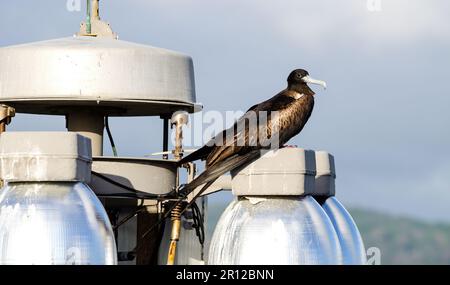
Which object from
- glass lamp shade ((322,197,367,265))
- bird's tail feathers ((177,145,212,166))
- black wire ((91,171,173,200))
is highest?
bird's tail feathers ((177,145,212,166))

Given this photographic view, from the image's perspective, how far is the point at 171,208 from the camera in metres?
21.4

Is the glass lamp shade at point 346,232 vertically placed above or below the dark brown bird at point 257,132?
below

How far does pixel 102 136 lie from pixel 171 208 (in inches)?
69.3

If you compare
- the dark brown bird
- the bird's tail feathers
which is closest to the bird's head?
the dark brown bird

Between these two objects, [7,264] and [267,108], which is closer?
[7,264]

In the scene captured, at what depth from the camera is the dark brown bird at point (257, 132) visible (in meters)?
19.4

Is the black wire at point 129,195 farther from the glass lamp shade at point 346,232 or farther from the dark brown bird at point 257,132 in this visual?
the glass lamp shade at point 346,232

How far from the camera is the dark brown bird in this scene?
1938 cm

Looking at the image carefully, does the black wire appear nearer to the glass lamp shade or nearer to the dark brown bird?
the dark brown bird

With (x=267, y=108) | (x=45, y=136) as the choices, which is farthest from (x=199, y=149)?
(x=45, y=136)

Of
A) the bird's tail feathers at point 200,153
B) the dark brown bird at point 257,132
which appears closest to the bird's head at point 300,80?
the dark brown bird at point 257,132

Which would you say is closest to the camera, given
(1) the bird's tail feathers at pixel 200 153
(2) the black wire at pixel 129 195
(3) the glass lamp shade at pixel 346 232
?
(1) the bird's tail feathers at pixel 200 153

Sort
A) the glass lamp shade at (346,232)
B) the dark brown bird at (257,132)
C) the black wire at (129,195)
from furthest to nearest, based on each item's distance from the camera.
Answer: the black wire at (129,195) → the glass lamp shade at (346,232) → the dark brown bird at (257,132)

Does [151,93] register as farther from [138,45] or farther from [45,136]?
[45,136]
